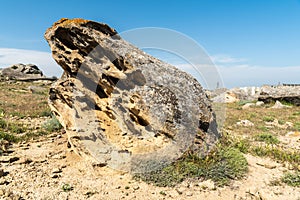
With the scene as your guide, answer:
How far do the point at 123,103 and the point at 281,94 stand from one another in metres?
20.3

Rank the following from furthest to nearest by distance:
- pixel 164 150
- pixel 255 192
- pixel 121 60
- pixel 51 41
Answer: pixel 51 41, pixel 121 60, pixel 164 150, pixel 255 192

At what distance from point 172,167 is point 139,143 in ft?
3.88

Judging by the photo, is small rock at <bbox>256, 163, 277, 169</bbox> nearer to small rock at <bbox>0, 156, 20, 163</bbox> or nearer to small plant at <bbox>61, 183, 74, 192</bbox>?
small plant at <bbox>61, 183, 74, 192</bbox>

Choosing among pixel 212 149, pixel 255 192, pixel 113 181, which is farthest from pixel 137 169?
pixel 255 192

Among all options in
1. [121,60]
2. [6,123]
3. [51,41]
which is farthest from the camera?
[6,123]

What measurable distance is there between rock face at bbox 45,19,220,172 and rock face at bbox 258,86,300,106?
57.5ft

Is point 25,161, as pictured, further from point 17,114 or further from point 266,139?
point 266,139

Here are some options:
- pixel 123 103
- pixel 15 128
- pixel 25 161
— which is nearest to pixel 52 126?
pixel 15 128

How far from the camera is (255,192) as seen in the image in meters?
5.62

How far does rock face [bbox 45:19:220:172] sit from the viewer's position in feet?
21.2

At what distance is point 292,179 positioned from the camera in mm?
6121

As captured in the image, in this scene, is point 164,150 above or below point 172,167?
above

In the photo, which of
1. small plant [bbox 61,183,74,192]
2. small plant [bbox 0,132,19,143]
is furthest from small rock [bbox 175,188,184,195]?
small plant [bbox 0,132,19,143]

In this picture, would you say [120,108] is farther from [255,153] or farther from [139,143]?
[255,153]
